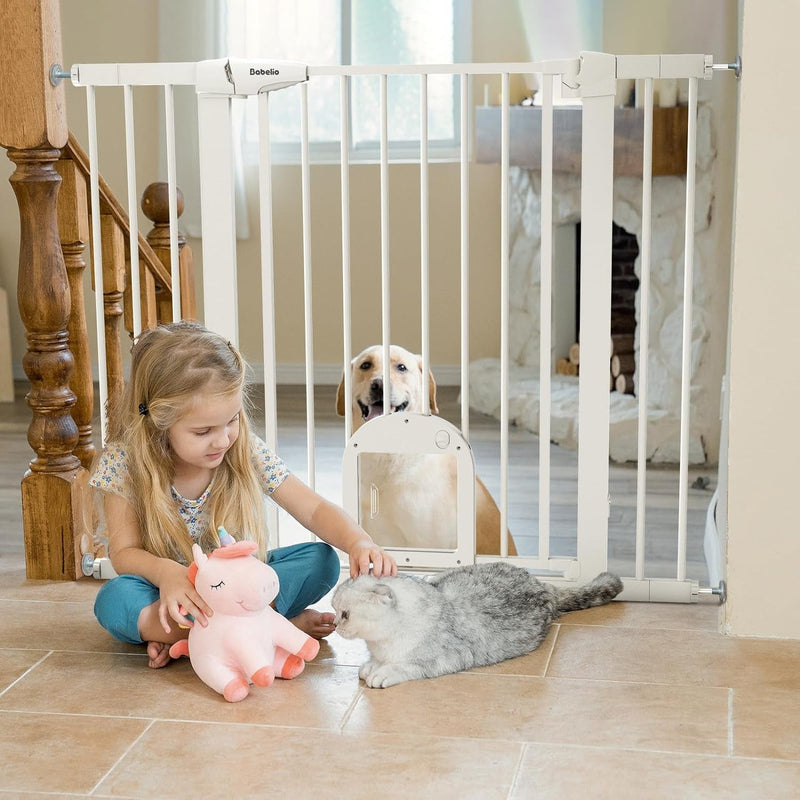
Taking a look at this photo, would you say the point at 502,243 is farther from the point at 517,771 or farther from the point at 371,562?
the point at 517,771

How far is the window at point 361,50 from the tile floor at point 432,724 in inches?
165

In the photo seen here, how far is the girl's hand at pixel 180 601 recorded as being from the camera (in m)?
1.65

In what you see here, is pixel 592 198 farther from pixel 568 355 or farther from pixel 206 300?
pixel 568 355

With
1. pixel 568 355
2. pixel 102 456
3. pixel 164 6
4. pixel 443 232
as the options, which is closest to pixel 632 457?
pixel 568 355

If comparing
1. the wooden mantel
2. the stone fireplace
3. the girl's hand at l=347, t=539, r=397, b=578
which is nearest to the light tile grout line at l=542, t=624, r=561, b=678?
the girl's hand at l=347, t=539, r=397, b=578

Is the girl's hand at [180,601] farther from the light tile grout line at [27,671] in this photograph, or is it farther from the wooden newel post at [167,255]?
the wooden newel post at [167,255]

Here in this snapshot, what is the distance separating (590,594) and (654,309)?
9.25 ft

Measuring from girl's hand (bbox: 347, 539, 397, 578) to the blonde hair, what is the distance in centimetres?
18

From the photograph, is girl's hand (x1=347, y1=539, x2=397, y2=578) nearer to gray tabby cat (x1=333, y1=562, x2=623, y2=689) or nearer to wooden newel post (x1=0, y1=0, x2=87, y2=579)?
gray tabby cat (x1=333, y1=562, x2=623, y2=689)

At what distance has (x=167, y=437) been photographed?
→ 1.83 m

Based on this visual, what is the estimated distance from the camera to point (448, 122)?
18.8 ft

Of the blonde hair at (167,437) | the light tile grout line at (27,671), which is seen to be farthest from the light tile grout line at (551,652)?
the light tile grout line at (27,671)

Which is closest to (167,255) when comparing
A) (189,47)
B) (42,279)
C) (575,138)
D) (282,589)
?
(42,279)

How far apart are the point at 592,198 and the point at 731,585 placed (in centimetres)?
70
